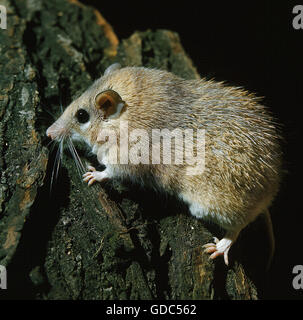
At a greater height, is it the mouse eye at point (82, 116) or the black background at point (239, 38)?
the black background at point (239, 38)

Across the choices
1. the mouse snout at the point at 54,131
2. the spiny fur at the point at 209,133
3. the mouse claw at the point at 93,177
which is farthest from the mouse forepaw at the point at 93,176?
the mouse snout at the point at 54,131

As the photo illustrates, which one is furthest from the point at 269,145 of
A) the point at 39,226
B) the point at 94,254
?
the point at 39,226

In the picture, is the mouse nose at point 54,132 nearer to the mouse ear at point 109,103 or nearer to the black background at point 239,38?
the mouse ear at point 109,103

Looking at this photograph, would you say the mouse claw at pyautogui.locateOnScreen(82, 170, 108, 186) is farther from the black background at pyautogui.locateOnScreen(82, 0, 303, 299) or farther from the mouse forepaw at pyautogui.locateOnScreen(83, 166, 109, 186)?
the black background at pyautogui.locateOnScreen(82, 0, 303, 299)

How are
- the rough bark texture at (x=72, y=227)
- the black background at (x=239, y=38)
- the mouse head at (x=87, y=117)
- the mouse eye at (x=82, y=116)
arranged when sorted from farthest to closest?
the black background at (x=239, y=38) < the mouse eye at (x=82, y=116) < the mouse head at (x=87, y=117) < the rough bark texture at (x=72, y=227)

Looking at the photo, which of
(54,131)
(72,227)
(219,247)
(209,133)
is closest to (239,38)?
(209,133)

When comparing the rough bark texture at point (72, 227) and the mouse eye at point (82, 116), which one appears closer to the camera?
the rough bark texture at point (72, 227)

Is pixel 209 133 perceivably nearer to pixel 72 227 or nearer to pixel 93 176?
pixel 93 176

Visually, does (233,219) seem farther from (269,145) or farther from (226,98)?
(226,98)
